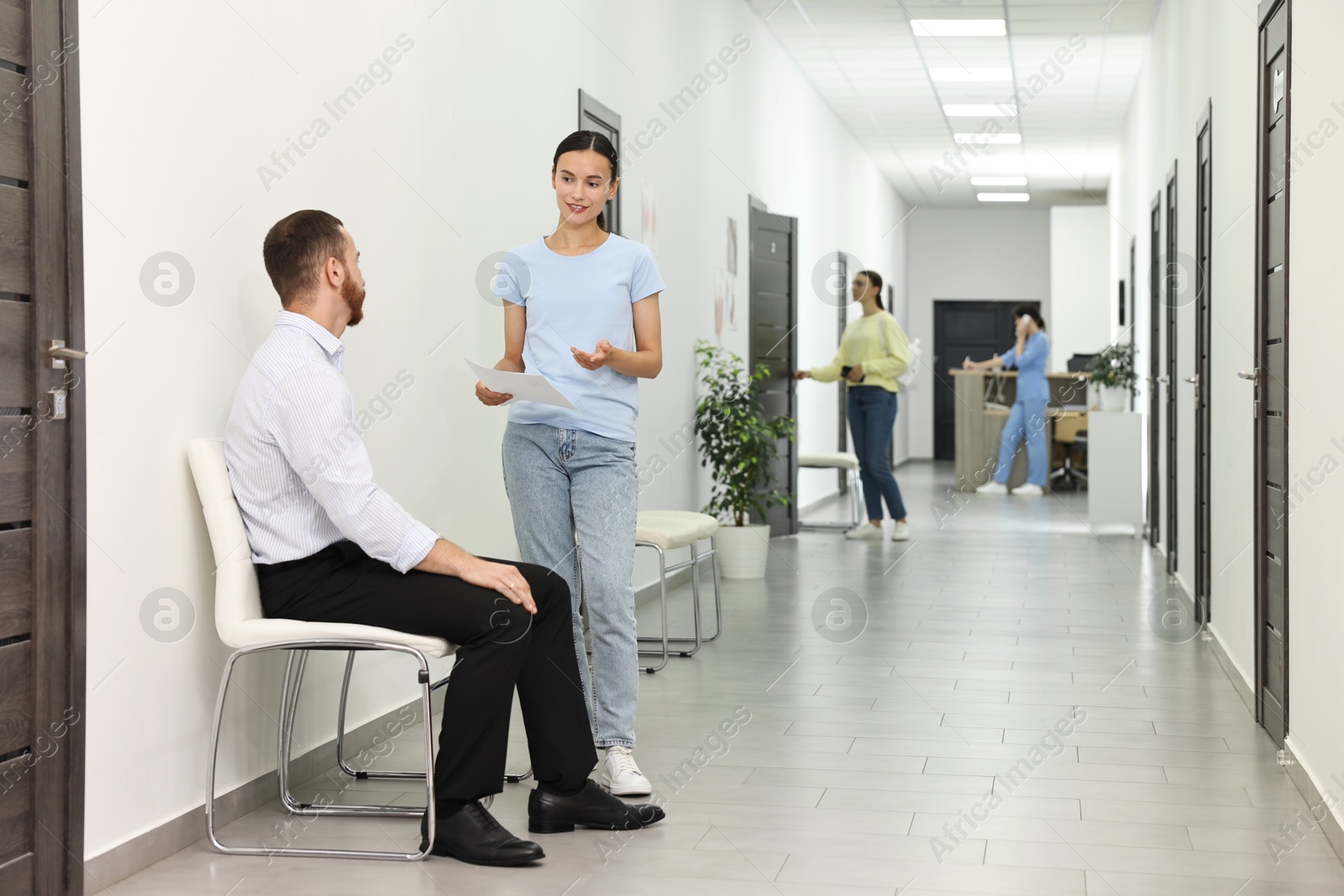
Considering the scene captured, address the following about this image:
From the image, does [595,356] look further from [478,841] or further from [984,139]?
[984,139]

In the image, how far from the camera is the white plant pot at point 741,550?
635 cm

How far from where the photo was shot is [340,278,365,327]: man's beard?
2.57m

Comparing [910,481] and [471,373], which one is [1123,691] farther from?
[910,481]

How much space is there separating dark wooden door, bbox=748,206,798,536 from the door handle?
5413mm

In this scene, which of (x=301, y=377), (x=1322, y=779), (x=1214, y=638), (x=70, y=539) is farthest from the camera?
(x=1214, y=638)

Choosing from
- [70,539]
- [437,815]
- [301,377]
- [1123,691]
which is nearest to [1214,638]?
[1123,691]

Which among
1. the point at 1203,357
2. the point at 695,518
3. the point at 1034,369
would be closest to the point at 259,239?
the point at 695,518

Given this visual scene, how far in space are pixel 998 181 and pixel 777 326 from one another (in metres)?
6.71

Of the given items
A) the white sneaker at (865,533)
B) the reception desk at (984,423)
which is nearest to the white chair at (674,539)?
the white sneaker at (865,533)

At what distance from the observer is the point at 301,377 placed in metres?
2.39

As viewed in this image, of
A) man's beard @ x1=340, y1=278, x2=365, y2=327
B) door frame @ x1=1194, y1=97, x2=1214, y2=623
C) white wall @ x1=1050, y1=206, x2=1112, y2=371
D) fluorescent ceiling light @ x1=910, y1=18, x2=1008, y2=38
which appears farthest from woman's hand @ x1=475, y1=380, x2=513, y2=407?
white wall @ x1=1050, y1=206, x2=1112, y2=371

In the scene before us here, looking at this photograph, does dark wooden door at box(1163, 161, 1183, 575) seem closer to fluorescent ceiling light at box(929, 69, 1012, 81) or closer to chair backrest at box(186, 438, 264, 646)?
fluorescent ceiling light at box(929, 69, 1012, 81)

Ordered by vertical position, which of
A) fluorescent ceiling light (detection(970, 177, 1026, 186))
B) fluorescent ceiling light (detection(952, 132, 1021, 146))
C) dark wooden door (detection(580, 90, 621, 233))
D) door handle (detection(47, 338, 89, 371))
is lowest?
door handle (detection(47, 338, 89, 371))

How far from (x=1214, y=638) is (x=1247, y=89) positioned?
1.87 metres
